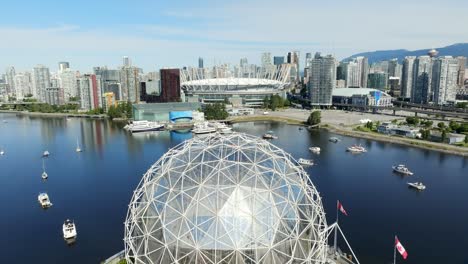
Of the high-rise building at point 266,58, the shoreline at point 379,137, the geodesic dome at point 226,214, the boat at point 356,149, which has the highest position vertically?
the high-rise building at point 266,58

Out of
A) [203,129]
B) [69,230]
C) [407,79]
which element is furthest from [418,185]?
[407,79]

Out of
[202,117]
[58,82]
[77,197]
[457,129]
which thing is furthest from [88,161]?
[58,82]

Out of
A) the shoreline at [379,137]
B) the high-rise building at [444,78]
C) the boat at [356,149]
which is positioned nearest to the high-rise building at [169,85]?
the shoreline at [379,137]

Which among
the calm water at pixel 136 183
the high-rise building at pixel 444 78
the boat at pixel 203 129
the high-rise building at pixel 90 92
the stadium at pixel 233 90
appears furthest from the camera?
the stadium at pixel 233 90

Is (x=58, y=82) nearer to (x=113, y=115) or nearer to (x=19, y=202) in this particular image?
(x=113, y=115)

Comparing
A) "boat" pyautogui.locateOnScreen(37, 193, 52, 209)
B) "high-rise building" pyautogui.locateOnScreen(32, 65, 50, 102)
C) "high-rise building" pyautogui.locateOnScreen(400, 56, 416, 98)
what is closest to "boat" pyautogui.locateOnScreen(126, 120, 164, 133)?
"boat" pyautogui.locateOnScreen(37, 193, 52, 209)

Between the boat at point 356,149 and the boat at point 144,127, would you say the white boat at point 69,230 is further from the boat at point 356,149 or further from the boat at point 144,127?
the boat at point 144,127

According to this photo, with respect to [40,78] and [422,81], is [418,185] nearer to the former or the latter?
[422,81]
